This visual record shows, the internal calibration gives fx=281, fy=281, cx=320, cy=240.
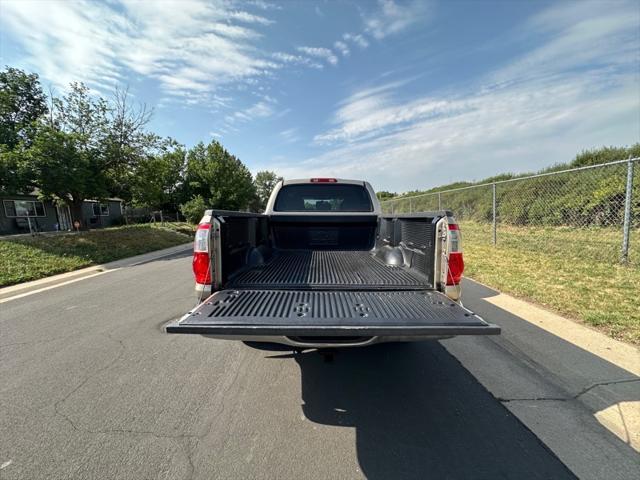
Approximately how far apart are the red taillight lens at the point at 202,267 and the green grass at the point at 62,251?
769 cm

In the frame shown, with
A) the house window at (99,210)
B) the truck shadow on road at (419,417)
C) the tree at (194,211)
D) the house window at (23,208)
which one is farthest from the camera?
the house window at (99,210)

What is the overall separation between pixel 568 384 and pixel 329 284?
90.3 inches

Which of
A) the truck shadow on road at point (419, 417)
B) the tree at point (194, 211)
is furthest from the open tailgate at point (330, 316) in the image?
the tree at point (194, 211)

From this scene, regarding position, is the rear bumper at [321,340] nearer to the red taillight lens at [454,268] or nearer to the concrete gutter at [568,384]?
the red taillight lens at [454,268]

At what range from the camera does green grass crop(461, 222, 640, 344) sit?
3.75m

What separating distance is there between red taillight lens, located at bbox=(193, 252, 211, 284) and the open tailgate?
0.56ft

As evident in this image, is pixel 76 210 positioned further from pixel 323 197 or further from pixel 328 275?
pixel 328 275

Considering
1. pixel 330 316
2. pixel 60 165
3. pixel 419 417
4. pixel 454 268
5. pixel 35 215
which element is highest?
pixel 60 165

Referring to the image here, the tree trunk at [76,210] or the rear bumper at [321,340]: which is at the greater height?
the tree trunk at [76,210]

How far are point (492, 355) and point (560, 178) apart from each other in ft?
36.7

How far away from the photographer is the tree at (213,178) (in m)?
32.6

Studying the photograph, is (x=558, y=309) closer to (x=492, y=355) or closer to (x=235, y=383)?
(x=492, y=355)

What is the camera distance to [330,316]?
77.5 inches

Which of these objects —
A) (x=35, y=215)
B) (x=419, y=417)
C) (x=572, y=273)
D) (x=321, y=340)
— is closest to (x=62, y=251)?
(x=321, y=340)
